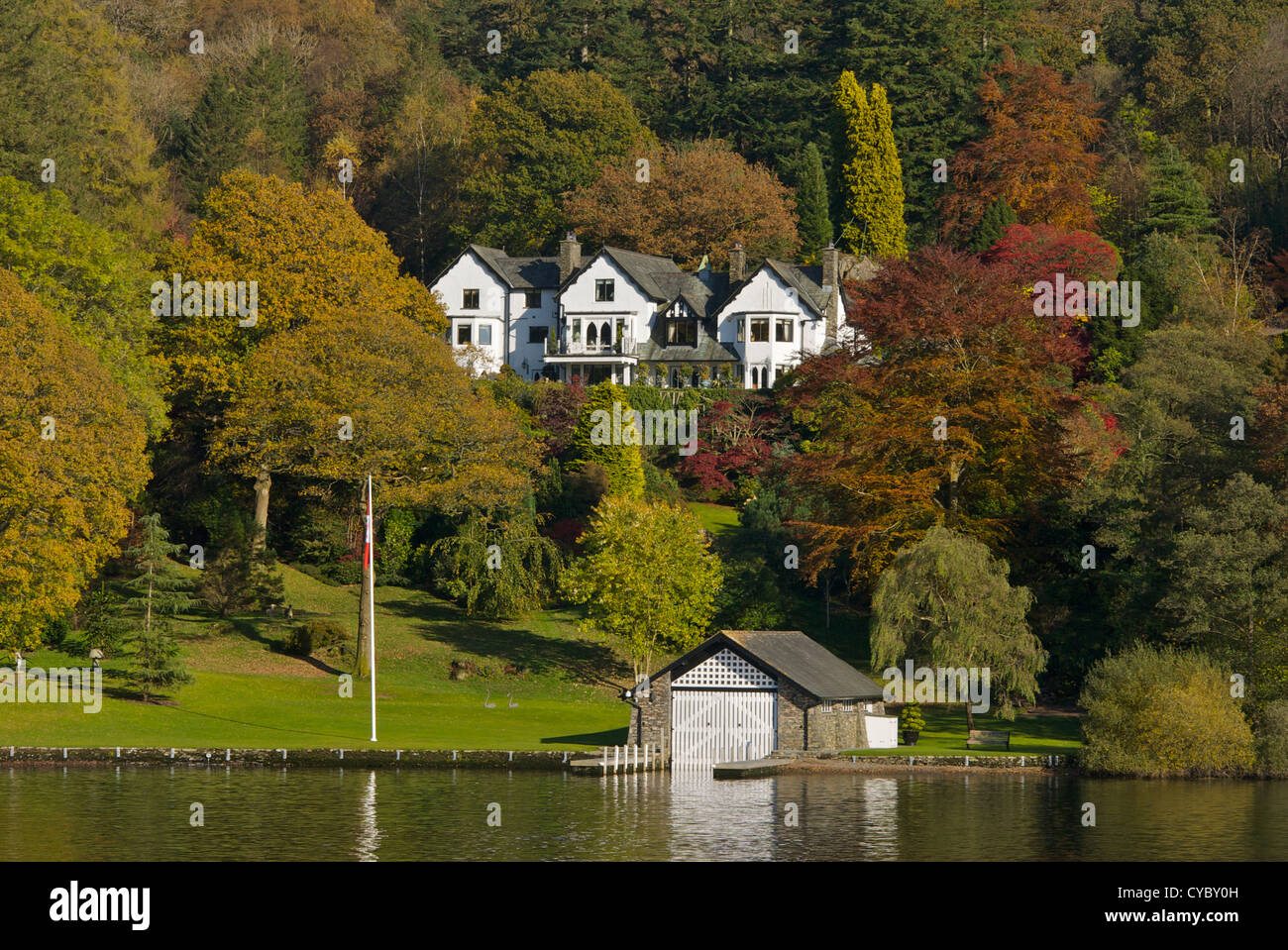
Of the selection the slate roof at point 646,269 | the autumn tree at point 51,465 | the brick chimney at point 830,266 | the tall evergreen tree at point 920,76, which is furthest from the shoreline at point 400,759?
the tall evergreen tree at point 920,76

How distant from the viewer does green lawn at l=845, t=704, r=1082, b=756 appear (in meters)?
57.2

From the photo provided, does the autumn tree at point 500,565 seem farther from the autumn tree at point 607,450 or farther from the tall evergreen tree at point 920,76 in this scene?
the tall evergreen tree at point 920,76

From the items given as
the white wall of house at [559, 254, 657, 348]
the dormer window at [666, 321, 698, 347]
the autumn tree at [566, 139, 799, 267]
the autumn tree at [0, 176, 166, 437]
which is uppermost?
the autumn tree at [566, 139, 799, 267]

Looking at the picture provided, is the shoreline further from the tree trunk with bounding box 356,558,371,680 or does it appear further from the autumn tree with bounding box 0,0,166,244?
the autumn tree with bounding box 0,0,166,244

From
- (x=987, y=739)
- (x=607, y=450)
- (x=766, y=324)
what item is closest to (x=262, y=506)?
(x=607, y=450)

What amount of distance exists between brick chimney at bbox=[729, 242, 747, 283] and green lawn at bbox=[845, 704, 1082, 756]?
143ft

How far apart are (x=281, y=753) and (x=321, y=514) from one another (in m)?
28.8

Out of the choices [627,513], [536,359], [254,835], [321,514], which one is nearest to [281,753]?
[254,835]

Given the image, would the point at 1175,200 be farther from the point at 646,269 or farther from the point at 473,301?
the point at 473,301

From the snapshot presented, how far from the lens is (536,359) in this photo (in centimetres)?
11206

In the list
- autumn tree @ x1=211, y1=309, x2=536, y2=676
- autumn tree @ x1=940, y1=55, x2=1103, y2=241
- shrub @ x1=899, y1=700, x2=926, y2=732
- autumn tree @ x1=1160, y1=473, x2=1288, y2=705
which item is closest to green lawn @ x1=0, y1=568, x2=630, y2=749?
autumn tree @ x1=211, y1=309, x2=536, y2=676
